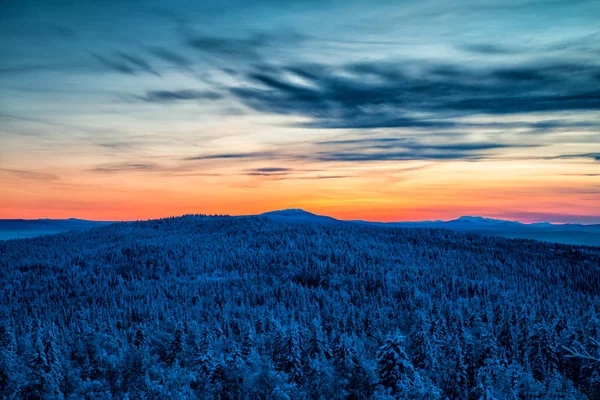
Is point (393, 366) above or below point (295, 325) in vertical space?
above

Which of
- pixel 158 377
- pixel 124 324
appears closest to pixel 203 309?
pixel 124 324

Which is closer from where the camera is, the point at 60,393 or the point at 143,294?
the point at 60,393

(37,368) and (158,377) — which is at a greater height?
(37,368)

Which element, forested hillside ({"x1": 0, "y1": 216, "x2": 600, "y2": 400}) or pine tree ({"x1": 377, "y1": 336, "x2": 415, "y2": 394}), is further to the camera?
forested hillside ({"x1": 0, "y1": 216, "x2": 600, "y2": 400})

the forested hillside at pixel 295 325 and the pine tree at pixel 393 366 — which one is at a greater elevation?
the pine tree at pixel 393 366

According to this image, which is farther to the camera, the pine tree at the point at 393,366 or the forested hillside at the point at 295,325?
the forested hillside at the point at 295,325

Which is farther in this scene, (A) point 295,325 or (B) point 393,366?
(A) point 295,325

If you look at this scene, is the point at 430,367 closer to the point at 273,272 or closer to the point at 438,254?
the point at 273,272

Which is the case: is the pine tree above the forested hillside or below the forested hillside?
above
